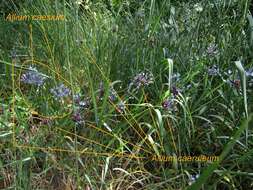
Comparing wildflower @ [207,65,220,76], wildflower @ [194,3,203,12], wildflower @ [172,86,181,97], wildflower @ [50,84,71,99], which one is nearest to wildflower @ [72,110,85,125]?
wildflower @ [50,84,71,99]

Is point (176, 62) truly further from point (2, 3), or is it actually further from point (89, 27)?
point (2, 3)

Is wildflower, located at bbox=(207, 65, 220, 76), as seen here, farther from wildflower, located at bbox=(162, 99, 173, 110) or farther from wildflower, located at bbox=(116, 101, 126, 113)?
wildflower, located at bbox=(116, 101, 126, 113)

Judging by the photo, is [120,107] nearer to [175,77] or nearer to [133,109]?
[133,109]

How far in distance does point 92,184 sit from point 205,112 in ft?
2.00

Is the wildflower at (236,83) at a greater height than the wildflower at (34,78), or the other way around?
the wildflower at (34,78)

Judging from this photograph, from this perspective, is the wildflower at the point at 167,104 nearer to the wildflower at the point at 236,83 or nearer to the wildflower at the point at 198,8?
the wildflower at the point at 236,83

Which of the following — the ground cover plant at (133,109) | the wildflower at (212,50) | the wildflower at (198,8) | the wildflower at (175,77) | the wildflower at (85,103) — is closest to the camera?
the ground cover plant at (133,109)

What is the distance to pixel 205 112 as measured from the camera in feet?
6.36

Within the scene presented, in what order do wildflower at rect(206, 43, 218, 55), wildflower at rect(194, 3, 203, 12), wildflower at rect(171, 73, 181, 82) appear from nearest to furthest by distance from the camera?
wildflower at rect(171, 73, 181, 82) → wildflower at rect(206, 43, 218, 55) → wildflower at rect(194, 3, 203, 12)

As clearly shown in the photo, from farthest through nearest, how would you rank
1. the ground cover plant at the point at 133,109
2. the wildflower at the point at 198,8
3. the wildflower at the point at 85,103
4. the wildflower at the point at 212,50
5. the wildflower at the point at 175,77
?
1. the wildflower at the point at 198,8
2. the wildflower at the point at 212,50
3. the wildflower at the point at 175,77
4. the wildflower at the point at 85,103
5. the ground cover plant at the point at 133,109

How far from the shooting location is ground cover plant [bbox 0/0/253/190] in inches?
65.4

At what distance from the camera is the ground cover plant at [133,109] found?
1660mm

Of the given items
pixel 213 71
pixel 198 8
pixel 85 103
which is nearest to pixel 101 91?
pixel 85 103

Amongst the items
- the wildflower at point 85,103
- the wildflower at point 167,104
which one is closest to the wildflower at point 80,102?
the wildflower at point 85,103
